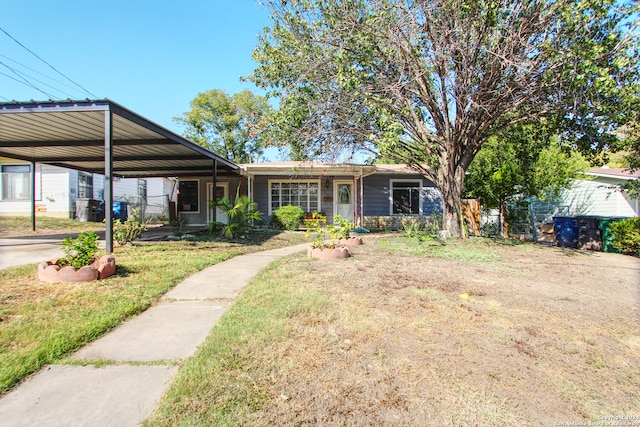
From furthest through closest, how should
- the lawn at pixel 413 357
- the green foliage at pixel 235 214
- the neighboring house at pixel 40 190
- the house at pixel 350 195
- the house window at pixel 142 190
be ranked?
1. the house window at pixel 142 190
2. the neighboring house at pixel 40 190
3. the house at pixel 350 195
4. the green foliage at pixel 235 214
5. the lawn at pixel 413 357

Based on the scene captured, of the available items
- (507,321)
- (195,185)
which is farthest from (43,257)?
(195,185)

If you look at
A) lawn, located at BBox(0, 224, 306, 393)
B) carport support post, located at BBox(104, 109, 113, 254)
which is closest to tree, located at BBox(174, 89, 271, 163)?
carport support post, located at BBox(104, 109, 113, 254)

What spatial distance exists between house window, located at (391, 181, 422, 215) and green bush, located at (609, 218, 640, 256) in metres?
7.21

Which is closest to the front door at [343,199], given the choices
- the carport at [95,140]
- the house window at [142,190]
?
the carport at [95,140]

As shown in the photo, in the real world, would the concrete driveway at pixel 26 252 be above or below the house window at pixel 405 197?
below

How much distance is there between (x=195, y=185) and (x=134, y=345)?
1475 cm

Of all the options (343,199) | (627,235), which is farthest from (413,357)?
(343,199)

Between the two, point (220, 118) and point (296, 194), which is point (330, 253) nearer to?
point (296, 194)

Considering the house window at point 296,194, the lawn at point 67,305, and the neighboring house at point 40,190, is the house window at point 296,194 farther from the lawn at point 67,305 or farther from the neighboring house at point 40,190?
the neighboring house at point 40,190

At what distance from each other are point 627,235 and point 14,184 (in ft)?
84.8

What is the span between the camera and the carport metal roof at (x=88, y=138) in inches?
251

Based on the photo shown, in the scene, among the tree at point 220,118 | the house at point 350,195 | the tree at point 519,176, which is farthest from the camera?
the tree at point 220,118

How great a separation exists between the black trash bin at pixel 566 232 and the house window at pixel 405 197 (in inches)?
221

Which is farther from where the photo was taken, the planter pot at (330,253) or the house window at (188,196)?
the house window at (188,196)
